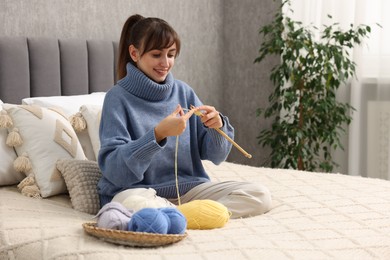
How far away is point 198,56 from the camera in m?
4.33

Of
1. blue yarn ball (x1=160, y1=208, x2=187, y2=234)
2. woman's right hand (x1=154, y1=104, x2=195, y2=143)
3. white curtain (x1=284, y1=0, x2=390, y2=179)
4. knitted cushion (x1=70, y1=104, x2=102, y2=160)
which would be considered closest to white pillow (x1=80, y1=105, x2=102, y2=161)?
knitted cushion (x1=70, y1=104, x2=102, y2=160)

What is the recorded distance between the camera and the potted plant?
3.82m

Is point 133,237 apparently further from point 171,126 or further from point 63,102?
point 63,102

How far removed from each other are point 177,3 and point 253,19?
0.57 meters

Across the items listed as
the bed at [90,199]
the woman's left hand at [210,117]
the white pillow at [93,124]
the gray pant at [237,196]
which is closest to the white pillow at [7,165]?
the bed at [90,199]

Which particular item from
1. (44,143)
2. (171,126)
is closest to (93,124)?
(44,143)

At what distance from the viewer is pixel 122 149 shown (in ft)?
6.85

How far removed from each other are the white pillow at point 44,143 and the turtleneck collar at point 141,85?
0.37 metres

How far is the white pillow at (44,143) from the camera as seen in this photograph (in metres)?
2.44

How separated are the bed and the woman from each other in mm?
126

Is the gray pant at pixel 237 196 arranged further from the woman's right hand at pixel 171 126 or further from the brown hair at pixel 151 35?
the brown hair at pixel 151 35

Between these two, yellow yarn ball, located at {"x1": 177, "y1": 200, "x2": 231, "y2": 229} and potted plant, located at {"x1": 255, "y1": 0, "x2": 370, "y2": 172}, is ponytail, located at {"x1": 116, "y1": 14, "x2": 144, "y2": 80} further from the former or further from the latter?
potted plant, located at {"x1": 255, "y1": 0, "x2": 370, "y2": 172}

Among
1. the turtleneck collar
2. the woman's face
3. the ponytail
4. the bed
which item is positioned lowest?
the bed

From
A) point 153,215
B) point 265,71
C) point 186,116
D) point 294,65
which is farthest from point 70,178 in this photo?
point 265,71
